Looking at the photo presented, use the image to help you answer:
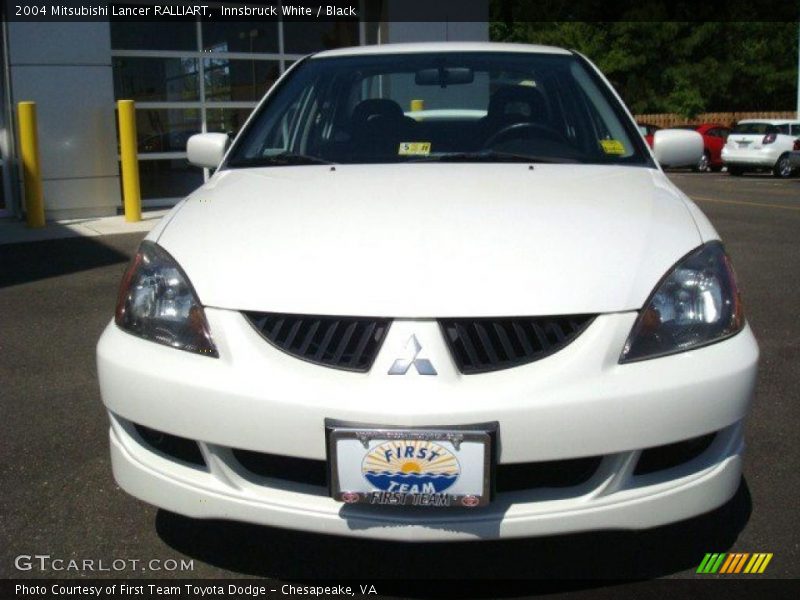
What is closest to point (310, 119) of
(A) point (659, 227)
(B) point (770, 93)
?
(A) point (659, 227)

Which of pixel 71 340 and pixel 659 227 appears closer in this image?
pixel 659 227

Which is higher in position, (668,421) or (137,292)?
(137,292)

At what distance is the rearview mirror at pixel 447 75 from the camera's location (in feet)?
12.3

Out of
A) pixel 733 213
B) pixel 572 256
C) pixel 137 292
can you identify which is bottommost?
pixel 733 213

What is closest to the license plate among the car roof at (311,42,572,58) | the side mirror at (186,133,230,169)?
the side mirror at (186,133,230,169)

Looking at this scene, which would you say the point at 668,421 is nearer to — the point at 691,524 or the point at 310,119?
the point at 691,524

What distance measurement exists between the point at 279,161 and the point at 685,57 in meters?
37.7

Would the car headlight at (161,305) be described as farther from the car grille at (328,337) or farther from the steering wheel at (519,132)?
the steering wheel at (519,132)

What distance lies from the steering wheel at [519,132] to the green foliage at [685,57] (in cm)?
3528

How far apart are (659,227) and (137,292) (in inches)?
55.2

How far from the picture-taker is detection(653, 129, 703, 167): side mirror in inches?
145

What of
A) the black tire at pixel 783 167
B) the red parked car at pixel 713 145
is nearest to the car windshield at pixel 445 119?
the black tire at pixel 783 167

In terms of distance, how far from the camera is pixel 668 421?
2.12 metres

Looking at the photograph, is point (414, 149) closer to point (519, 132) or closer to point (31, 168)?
point (519, 132)
